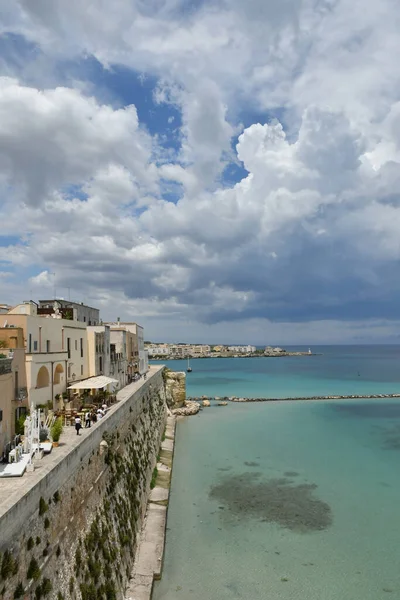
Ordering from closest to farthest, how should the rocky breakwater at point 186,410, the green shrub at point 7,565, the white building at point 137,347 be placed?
the green shrub at point 7,565
the white building at point 137,347
the rocky breakwater at point 186,410

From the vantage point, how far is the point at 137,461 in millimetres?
25875

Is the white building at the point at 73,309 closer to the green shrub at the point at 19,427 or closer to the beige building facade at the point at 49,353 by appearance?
the beige building facade at the point at 49,353

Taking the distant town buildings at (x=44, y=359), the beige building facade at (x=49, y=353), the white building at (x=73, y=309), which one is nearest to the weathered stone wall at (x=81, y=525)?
the distant town buildings at (x=44, y=359)

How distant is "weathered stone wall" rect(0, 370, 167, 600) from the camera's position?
33.5 ft

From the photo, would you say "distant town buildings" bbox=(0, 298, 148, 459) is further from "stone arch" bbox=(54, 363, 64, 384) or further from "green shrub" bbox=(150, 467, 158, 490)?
"green shrub" bbox=(150, 467, 158, 490)

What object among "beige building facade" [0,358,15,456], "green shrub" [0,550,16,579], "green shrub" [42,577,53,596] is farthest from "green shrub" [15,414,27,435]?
"green shrub" [0,550,16,579]

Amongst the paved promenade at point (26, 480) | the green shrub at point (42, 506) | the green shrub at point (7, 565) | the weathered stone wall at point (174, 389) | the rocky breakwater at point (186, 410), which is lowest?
the rocky breakwater at point (186, 410)

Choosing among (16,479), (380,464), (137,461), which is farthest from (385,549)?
(16,479)

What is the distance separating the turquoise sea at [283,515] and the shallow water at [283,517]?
2.3 inches

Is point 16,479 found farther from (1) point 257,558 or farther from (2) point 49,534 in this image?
(1) point 257,558

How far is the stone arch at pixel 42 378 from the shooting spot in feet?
77.6

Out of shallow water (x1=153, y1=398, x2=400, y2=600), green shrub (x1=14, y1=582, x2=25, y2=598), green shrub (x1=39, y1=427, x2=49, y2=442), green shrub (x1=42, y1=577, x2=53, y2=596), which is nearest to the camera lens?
green shrub (x1=14, y1=582, x2=25, y2=598)

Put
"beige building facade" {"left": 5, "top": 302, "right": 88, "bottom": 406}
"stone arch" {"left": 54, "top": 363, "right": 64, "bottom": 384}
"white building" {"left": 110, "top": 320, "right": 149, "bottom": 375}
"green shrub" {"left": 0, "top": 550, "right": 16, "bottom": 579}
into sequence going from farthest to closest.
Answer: "white building" {"left": 110, "top": 320, "right": 149, "bottom": 375}, "stone arch" {"left": 54, "top": 363, "right": 64, "bottom": 384}, "beige building facade" {"left": 5, "top": 302, "right": 88, "bottom": 406}, "green shrub" {"left": 0, "top": 550, "right": 16, "bottom": 579}

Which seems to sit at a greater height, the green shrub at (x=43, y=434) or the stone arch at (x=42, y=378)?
the stone arch at (x=42, y=378)
